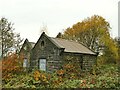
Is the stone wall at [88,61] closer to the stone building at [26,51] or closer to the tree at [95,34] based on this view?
the stone building at [26,51]

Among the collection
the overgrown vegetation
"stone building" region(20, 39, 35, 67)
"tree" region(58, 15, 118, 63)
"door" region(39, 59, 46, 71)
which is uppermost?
"tree" region(58, 15, 118, 63)

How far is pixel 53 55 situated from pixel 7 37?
33.7ft

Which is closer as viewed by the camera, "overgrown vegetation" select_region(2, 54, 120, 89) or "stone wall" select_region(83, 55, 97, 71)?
"overgrown vegetation" select_region(2, 54, 120, 89)

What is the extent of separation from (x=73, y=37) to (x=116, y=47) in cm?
963

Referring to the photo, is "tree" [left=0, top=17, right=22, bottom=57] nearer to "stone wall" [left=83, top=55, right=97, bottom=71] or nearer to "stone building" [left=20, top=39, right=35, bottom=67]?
"stone building" [left=20, top=39, right=35, bottom=67]

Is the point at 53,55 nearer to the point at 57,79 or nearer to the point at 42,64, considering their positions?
the point at 42,64

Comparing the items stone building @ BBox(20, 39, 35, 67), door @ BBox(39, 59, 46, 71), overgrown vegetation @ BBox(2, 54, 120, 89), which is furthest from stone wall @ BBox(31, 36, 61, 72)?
stone building @ BBox(20, 39, 35, 67)

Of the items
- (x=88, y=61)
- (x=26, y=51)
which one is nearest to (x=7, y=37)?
(x=26, y=51)

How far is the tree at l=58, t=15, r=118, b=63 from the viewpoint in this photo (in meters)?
48.7

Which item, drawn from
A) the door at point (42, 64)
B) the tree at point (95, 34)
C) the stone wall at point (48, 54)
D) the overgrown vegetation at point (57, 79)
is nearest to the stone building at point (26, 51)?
the stone wall at point (48, 54)

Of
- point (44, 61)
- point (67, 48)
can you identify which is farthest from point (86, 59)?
point (44, 61)

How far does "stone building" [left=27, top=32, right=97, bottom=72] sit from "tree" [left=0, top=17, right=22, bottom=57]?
16.1 feet

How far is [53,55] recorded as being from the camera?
26.1m

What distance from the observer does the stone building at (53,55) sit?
2553 centimetres
